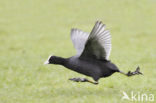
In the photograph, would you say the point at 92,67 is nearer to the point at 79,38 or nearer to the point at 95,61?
the point at 95,61

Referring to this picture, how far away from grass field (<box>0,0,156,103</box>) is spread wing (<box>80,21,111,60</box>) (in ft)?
3.54

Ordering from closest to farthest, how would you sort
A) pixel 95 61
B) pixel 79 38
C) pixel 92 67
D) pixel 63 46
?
pixel 92 67
pixel 95 61
pixel 79 38
pixel 63 46

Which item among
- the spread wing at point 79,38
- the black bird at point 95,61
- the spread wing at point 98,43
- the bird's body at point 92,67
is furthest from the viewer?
the spread wing at point 79,38

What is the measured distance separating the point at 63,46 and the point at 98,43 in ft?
41.2

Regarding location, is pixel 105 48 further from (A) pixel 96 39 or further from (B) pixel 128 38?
(B) pixel 128 38

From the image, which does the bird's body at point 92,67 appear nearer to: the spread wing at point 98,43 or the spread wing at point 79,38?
the spread wing at point 98,43

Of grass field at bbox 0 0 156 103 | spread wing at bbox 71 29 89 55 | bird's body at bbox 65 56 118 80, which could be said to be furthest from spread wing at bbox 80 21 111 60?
spread wing at bbox 71 29 89 55

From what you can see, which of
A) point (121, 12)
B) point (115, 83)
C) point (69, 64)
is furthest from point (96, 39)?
point (121, 12)

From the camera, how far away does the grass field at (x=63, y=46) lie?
10938 millimetres

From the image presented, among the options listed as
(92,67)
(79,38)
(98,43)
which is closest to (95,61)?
(92,67)

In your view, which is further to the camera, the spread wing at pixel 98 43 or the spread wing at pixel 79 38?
the spread wing at pixel 79 38

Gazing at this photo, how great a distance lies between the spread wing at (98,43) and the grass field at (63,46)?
3.54 feet

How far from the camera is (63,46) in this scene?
22.0 m

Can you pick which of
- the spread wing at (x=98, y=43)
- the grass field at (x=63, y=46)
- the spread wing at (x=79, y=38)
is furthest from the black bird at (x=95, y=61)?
the spread wing at (x=79, y=38)
